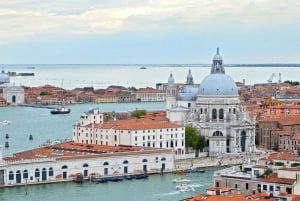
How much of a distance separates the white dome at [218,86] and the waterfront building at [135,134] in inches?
94.1

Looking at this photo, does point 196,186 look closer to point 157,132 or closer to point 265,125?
point 157,132

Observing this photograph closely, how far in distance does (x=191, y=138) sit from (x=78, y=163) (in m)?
5.91

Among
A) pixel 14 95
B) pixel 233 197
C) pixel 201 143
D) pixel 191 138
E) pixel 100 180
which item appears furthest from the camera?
pixel 14 95

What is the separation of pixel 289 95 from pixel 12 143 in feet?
88.4

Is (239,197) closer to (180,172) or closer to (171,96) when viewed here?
(180,172)

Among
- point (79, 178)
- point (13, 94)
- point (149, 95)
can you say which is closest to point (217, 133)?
point (79, 178)

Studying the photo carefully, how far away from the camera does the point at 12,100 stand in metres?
65.9

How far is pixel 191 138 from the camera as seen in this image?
2561 cm

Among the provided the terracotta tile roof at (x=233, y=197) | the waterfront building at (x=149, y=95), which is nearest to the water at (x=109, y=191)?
the terracotta tile roof at (x=233, y=197)

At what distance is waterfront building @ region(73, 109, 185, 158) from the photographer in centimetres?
2427

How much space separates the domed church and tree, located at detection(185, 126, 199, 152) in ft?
1.67

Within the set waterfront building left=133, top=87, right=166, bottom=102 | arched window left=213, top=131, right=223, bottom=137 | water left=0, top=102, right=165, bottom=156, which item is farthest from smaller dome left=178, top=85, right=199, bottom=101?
waterfront building left=133, top=87, right=166, bottom=102

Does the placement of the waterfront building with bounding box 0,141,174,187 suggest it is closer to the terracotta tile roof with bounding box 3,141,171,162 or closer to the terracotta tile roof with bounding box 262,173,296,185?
the terracotta tile roof with bounding box 3,141,171,162

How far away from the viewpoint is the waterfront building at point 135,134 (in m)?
24.3
